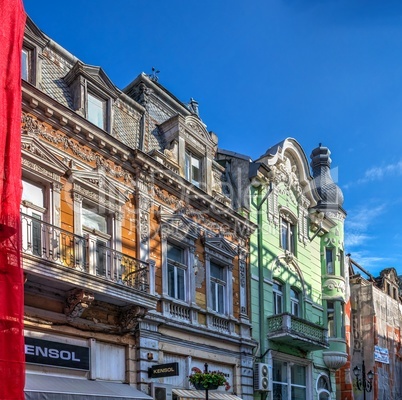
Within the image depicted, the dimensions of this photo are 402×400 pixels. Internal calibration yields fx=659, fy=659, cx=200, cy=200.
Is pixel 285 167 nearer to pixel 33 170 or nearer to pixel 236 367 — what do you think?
pixel 236 367

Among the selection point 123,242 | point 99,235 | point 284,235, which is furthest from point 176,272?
point 284,235

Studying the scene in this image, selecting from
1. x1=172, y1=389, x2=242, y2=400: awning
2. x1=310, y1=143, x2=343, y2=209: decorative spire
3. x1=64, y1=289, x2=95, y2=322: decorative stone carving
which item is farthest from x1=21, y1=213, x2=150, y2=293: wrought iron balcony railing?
x1=310, y1=143, x2=343, y2=209: decorative spire

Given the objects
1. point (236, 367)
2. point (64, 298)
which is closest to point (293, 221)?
point (236, 367)

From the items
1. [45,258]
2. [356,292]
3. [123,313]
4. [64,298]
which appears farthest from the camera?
[356,292]

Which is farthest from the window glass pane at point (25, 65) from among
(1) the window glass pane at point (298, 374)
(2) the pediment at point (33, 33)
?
(1) the window glass pane at point (298, 374)

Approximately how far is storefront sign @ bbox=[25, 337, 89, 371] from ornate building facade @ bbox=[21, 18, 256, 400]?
3 cm

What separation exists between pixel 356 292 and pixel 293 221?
14734mm

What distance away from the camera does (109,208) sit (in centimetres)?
1559

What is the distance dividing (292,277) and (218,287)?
181 inches

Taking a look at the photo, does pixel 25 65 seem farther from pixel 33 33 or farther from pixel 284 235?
pixel 284 235

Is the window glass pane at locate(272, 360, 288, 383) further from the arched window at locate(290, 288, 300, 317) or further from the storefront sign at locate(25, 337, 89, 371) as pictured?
the storefront sign at locate(25, 337, 89, 371)

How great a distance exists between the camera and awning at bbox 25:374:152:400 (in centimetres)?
1198

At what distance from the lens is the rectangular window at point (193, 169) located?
19353 millimetres

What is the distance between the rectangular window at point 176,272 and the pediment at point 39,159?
4.43 meters
